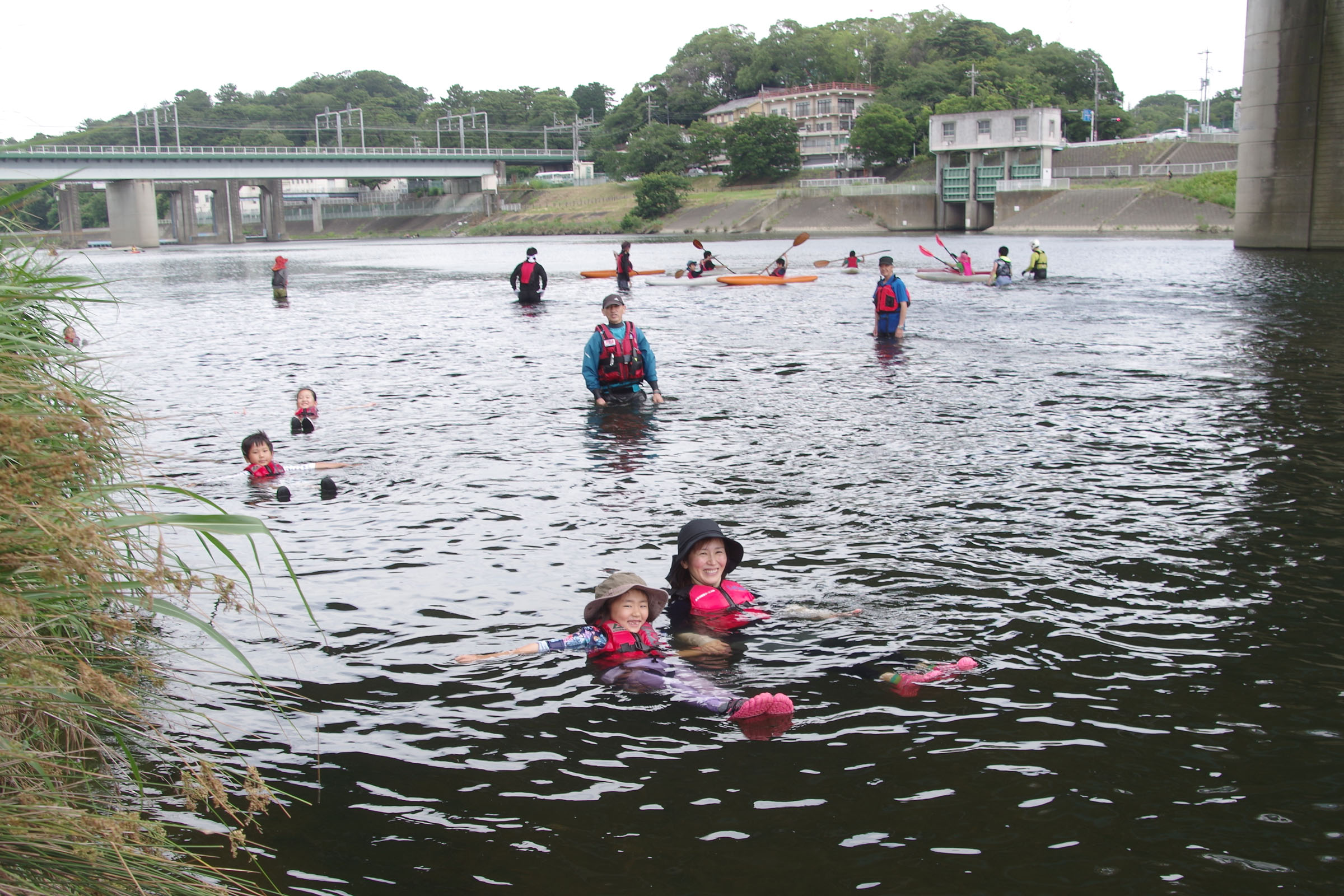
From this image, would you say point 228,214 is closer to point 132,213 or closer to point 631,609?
point 132,213

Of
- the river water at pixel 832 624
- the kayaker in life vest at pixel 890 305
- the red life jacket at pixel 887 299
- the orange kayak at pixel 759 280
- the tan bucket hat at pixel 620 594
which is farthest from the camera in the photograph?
the orange kayak at pixel 759 280

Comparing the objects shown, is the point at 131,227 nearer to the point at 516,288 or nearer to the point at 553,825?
the point at 516,288

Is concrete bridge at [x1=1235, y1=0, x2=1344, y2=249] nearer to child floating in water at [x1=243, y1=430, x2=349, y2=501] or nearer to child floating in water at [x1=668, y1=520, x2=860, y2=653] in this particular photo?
child floating in water at [x1=243, y1=430, x2=349, y2=501]

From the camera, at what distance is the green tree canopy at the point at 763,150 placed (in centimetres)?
10556

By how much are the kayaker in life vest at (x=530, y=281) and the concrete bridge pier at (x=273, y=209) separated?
96.5m

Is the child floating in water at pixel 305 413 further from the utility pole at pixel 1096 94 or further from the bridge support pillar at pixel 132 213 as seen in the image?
the utility pole at pixel 1096 94

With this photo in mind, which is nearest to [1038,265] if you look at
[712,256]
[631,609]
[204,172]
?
[712,256]

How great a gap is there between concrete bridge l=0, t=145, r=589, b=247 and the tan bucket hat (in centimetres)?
7392

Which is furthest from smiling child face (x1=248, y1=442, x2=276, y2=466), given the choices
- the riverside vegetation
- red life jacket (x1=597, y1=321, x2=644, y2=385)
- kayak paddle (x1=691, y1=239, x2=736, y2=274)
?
kayak paddle (x1=691, y1=239, x2=736, y2=274)

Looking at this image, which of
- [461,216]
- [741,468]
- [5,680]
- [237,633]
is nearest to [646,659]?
[237,633]

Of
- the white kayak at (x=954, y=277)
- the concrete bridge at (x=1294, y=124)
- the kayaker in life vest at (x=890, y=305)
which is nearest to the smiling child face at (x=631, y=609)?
the kayaker in life vest at (x=890, y=305)

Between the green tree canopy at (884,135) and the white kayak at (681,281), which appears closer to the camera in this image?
the white kayak at (681,281)

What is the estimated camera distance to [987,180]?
84812 millimetres

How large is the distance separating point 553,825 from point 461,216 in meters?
128
